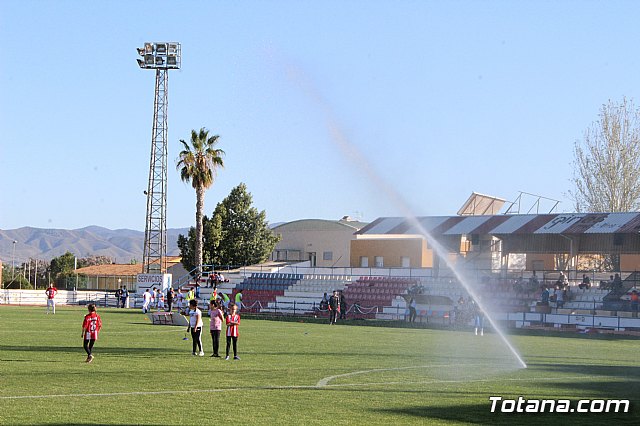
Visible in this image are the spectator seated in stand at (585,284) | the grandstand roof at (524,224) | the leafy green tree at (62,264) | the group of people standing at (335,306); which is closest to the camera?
the group of people standing at (335,306)

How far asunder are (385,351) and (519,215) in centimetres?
3854

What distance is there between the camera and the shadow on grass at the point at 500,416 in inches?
604

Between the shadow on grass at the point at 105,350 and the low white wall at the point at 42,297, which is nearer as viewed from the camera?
the shadow on grass at the point at 105,350

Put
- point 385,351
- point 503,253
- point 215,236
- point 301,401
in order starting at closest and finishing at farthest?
1. point 301,401
2. point 385,351
3. point 503,253
4. point 215,236

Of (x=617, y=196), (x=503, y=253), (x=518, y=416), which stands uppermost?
(x=617, y=196)

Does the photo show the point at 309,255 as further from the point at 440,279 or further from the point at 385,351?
the point at 385,351

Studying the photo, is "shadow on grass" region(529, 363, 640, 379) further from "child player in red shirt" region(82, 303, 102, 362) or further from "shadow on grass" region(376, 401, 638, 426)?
"child player in red shirt" region(82, 303, 102, 362)

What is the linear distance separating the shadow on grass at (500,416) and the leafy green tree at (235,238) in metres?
87.3

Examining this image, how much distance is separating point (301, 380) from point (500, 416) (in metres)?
6.59

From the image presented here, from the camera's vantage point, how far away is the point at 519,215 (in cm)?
6775

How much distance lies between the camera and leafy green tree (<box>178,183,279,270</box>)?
10375 centimetres

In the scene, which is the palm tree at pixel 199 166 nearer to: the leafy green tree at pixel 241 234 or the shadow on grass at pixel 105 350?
the leafy green tree at pixel 241 234

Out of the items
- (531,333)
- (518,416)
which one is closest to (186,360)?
(518,416)

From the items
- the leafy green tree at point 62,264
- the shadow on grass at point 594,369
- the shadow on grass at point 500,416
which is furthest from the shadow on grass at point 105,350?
the leafy green tree at point 62,264
